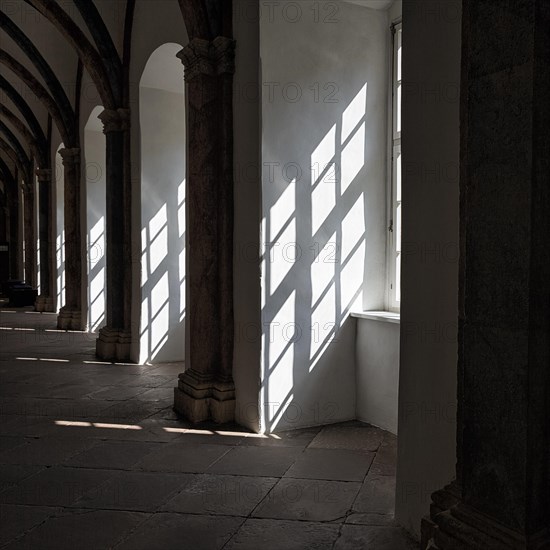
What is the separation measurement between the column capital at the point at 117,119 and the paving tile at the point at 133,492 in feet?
17.6

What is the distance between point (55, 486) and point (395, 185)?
12.2 feet

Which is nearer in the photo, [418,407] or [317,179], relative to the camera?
[418,407]

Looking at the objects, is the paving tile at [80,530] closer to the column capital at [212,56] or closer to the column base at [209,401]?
the column base at [209,401]

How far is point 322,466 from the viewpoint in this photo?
13.9 ft

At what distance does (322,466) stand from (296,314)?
1.36 meters

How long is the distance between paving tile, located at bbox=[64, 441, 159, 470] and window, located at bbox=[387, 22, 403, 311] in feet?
8.23

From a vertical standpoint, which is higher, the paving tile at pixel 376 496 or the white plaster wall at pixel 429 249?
the white plaster wall at pixel 429 249

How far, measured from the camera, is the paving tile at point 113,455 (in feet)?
14.0

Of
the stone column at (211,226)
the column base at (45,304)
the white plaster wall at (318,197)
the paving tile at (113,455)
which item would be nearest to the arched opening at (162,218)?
the stone column at (211,226)

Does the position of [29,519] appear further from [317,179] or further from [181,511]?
[317,179]

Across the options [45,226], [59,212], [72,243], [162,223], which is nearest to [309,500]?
[162,223]

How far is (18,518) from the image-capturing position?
133 inches

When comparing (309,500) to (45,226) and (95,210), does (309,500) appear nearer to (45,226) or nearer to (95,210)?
(95,210)

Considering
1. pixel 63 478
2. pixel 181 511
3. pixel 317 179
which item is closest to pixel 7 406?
pixel 63 478
